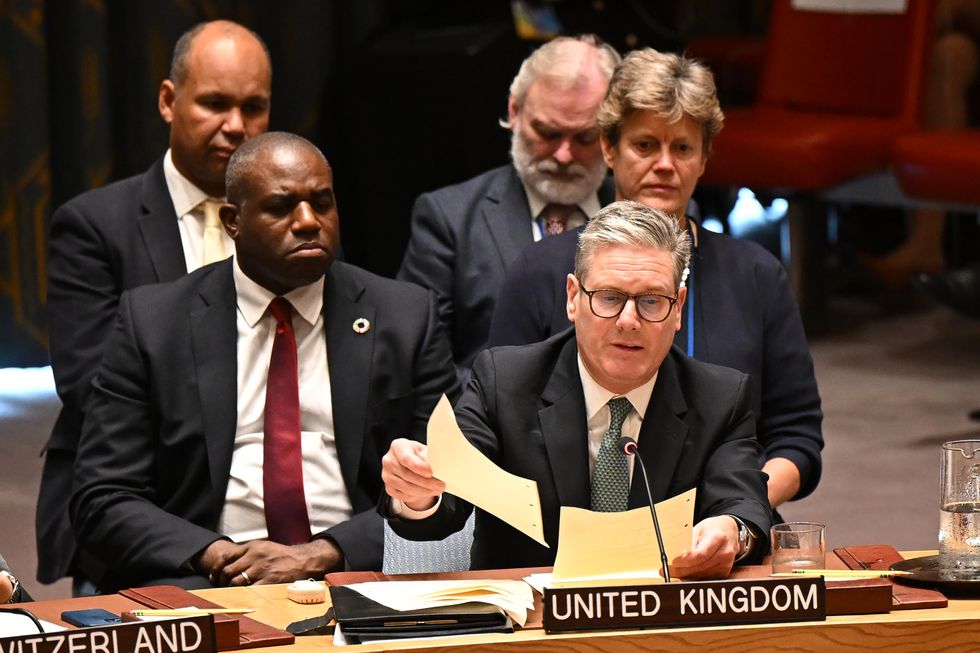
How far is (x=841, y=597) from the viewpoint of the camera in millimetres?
2330

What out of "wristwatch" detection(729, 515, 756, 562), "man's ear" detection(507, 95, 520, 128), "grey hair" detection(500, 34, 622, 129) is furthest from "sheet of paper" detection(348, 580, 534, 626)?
"man's ear" detection(507, 95, 520, 128)

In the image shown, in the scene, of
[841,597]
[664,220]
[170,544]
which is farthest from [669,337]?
[170,544]

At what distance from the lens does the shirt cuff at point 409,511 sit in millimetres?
2586

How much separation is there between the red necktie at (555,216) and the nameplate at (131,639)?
77.7 inches

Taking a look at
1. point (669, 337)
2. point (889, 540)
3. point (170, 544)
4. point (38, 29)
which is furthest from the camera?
point (38, 29)

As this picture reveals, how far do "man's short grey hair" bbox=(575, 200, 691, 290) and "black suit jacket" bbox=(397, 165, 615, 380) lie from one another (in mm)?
1215

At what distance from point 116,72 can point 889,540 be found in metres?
3.50

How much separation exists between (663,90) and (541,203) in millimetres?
717

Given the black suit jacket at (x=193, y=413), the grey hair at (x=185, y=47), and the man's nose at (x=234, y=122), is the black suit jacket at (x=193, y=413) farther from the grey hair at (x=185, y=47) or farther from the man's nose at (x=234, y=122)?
the grey hair at (x=185, y=47)

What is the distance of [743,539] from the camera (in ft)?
8.44

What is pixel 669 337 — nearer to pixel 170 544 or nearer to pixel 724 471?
pixel 724 471

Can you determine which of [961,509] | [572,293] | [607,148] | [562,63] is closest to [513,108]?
[562,63]

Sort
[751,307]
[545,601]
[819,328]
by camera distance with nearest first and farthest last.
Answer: [545,601], [751,307], [819,328]

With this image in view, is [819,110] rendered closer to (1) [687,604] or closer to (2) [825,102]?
(2) [825,102]
